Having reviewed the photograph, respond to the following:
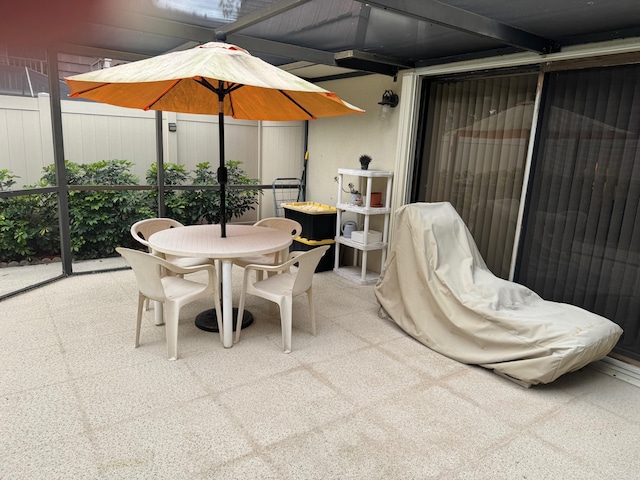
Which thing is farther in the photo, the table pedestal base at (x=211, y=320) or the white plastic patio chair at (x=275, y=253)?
the white plastic patio chair at (x=275, y=253)

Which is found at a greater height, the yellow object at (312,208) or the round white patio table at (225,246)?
the yellow object at (312,208)

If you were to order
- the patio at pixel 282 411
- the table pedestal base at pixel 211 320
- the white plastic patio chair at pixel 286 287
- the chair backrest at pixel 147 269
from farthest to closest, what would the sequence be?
1. the table pedestal base at pixel 211 320
2. the white plastic patio chair at pixel 286 287
3. the chair backrest at pixel 147 269
4. the patio at pixel 282 411

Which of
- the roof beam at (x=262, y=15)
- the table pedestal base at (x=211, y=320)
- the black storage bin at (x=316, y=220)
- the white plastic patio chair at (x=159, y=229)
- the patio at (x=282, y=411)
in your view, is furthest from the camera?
the black storage bin at (x=316, y=220)

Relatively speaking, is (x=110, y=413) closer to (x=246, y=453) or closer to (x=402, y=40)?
(x=246, y=453)

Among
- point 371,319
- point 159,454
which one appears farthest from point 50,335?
point 371,319

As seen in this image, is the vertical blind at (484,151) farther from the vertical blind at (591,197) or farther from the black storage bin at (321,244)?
the black storage bin at (321,244)

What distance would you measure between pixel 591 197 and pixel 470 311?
131 cm

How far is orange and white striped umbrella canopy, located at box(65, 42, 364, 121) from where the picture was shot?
266 cm

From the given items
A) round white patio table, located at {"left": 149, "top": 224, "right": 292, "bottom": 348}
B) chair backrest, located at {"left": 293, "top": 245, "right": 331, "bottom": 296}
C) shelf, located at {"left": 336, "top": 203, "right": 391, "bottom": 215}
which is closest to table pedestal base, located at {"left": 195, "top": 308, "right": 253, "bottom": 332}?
round white patio table, located at {"left": 149, "top": 224, "right": 292, "bottom": 348}

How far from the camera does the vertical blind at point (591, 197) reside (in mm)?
3186

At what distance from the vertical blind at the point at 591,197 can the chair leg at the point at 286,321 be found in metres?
2.16

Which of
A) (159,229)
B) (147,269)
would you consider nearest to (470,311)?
(147,269)

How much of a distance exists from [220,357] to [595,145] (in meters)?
3.20

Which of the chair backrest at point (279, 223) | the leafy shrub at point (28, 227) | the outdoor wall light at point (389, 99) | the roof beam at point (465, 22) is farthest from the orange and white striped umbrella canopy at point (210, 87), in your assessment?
the leafy shrub at point (28, 227)
